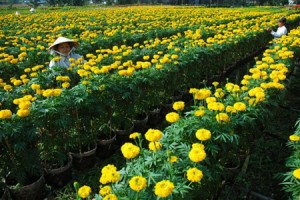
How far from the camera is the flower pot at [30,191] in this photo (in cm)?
312

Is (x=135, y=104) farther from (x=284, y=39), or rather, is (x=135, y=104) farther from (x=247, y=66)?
(x=247, y=66)

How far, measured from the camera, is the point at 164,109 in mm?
5605

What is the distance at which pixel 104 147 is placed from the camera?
428 cm

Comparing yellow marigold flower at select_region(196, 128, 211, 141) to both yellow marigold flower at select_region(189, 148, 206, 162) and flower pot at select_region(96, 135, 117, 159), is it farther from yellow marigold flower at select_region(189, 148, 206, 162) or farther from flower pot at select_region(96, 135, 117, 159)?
flower pot at select_region(96, 135, 117, 159)

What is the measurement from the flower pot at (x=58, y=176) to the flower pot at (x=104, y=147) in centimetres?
62

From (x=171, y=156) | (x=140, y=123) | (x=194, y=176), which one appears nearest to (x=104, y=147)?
(x=140, y=123)

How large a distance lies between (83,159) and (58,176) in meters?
0.47

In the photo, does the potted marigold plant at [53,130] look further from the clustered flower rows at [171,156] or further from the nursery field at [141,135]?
the clustered flower rows at [171,156]

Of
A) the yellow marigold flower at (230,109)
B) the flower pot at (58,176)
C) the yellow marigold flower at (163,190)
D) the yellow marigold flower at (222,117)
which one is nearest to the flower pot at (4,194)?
the flower pot at (58,176)

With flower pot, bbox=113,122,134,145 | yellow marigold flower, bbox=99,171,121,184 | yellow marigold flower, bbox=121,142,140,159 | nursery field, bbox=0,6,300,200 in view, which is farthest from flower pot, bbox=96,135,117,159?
yellow marigold flower, bbox=99,171,121,184

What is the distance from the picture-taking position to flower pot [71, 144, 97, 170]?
3936mm

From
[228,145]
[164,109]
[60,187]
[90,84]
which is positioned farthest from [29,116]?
[164,109]

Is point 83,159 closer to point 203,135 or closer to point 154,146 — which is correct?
point 154,146

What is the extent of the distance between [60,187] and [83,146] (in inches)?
27.2
